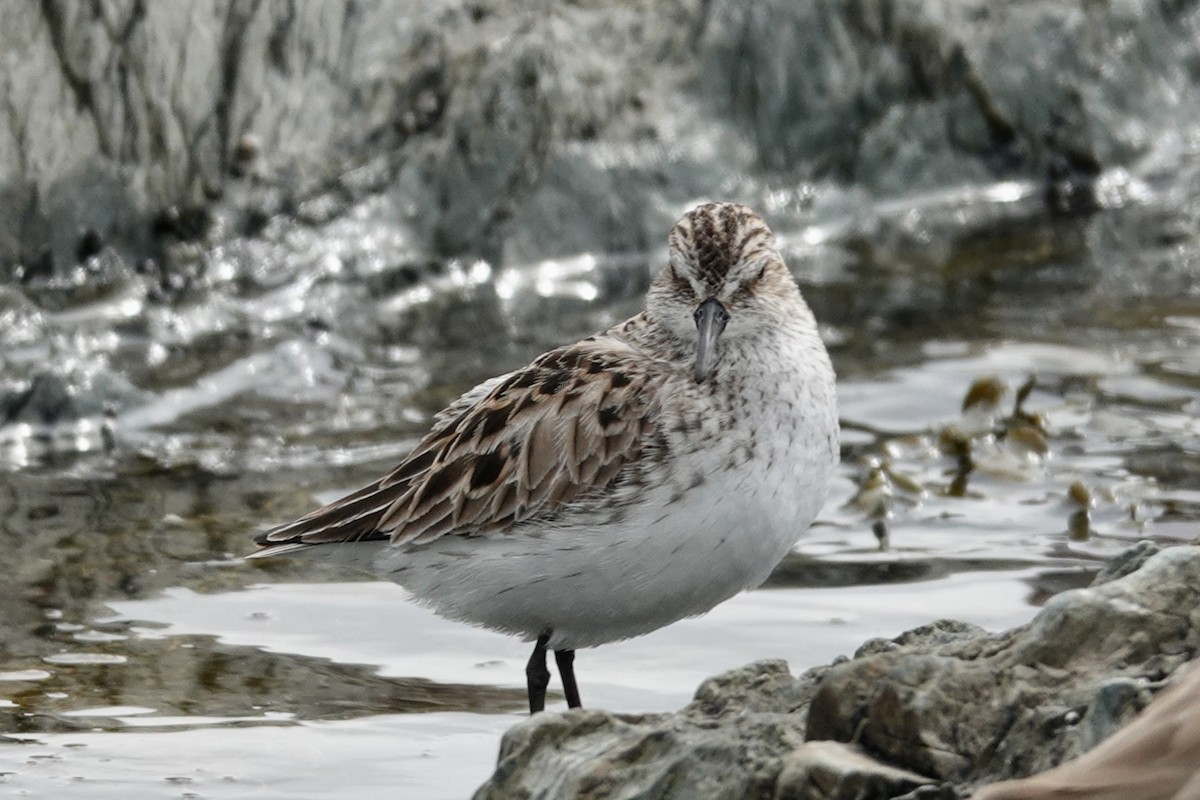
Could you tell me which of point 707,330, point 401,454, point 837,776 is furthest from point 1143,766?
point 401,454

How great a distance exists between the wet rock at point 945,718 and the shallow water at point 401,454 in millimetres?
1531

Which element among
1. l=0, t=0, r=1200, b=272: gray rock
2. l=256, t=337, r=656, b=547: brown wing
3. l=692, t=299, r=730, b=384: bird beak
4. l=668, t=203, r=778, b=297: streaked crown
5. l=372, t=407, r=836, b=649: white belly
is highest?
l=0, t=0, r=1200, b=272: gray rock

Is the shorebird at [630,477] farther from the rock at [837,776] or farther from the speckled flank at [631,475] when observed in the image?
the rock at [837,776]

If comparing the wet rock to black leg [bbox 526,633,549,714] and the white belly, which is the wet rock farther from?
black leg [bbox 526,633,549,714]

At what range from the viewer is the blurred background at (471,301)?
6.67 metres

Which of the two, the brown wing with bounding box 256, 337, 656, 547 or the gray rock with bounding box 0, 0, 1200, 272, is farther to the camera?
the gray rock with bounding box 0, 0, 1200, 272

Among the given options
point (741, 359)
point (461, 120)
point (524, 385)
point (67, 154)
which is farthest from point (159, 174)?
point (741, 359)

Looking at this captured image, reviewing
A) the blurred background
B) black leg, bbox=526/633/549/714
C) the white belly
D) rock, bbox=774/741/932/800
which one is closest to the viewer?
rock, bbox=774/741/932/800

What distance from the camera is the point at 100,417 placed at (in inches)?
368

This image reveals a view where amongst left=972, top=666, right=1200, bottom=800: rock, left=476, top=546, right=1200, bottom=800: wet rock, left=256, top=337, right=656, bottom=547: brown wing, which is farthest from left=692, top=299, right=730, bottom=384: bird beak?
left=972, top=666, right=1200, bottom=800: rock

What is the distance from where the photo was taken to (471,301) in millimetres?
11359

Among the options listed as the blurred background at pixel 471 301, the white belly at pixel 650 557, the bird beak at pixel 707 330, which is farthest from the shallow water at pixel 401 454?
the bird beak at pixel 707 330

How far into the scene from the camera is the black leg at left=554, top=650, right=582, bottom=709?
6.04 m

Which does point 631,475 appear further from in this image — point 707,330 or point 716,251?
point 716,251
